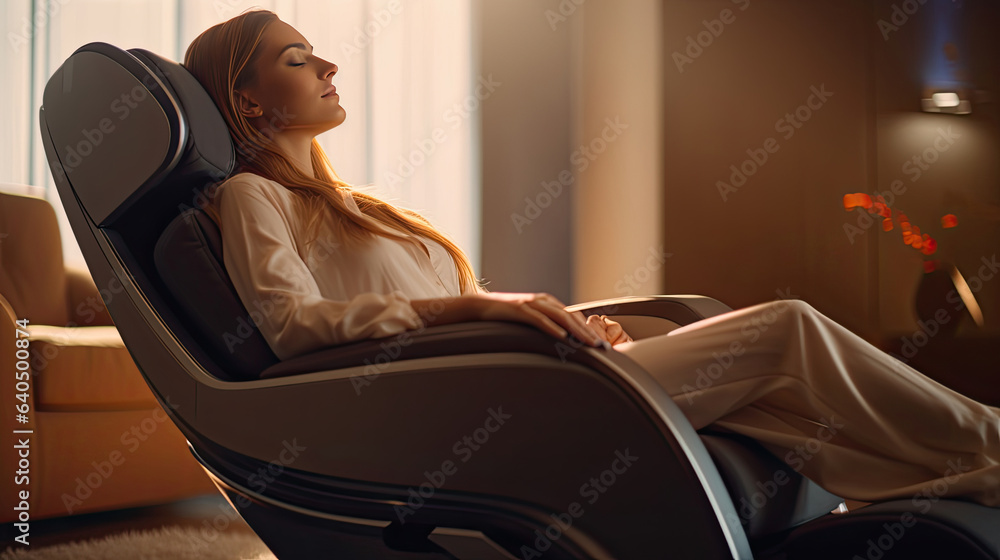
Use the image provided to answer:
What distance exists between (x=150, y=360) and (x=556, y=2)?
2.81 m

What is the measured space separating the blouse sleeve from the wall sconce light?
241 cm

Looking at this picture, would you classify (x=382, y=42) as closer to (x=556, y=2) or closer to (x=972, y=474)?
(x=556, y=2)

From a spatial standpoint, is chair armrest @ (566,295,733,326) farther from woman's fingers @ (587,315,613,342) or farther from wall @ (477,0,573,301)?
wall @ (477,0,573,301)

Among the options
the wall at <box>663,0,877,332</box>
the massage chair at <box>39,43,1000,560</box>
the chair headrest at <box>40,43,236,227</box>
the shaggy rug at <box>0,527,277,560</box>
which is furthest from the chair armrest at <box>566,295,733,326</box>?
the wall at <box>663,0,877,332</box>

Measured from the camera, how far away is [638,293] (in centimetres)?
296

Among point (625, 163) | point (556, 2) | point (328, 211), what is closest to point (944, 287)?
point (625, 163)

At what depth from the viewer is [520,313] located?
26.1 inches

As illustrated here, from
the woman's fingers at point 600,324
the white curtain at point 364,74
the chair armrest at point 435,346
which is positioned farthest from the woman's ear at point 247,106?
the white curtain at point 364,74

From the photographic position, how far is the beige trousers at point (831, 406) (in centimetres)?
73

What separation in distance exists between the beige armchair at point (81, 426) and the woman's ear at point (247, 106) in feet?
2.81

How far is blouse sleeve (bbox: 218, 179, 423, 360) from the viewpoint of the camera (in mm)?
777

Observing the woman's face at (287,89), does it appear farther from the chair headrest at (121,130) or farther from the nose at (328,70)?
the chair headrest at (121,130)

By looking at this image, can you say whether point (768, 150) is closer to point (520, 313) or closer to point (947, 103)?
point (947, 103)

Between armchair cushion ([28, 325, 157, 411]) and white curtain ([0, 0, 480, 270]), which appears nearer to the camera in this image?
armchair cushion ([28, 325, 157, 411])
